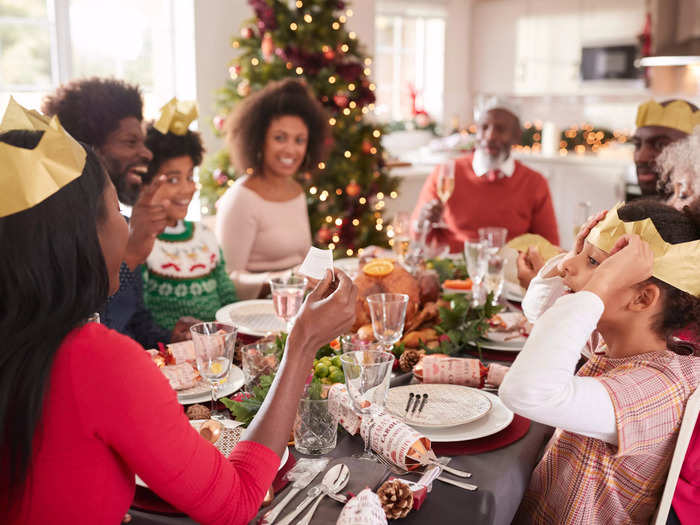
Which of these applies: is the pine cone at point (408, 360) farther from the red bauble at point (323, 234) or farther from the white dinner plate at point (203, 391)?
the red bauble at point (323, 234)

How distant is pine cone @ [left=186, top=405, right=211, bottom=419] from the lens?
1.30 metres

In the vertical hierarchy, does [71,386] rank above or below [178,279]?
above

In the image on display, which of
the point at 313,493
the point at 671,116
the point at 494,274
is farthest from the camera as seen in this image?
the point at 671,116

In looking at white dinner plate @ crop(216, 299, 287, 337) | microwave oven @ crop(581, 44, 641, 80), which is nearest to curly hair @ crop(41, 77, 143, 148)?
white dinner plate @ crop(216, 299, 287, 337)

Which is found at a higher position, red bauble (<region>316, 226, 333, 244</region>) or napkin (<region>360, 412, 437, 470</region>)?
napkin (<region>360, 412, 437, 470</region>)

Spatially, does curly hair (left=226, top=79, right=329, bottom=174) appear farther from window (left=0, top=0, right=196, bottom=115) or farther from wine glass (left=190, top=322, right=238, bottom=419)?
wine glass (left=190, top=322, right=238, bottom=419)

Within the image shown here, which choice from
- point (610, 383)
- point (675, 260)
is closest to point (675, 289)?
point (675, 260)

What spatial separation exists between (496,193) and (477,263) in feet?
4.90

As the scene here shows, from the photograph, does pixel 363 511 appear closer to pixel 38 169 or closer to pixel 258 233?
pixel 38 169

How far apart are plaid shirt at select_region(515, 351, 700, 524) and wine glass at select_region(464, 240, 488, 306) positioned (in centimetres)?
68

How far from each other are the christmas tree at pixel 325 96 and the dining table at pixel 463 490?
285 centimetres

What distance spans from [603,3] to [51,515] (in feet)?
23.3

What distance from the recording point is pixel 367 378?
1133 millimetres

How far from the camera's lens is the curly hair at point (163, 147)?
2.37 meters
